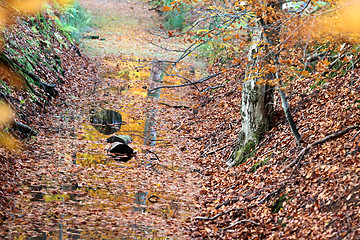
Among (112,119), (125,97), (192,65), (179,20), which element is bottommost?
(112,119)

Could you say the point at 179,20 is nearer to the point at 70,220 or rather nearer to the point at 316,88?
the point at 316,88

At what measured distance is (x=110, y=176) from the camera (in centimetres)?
843

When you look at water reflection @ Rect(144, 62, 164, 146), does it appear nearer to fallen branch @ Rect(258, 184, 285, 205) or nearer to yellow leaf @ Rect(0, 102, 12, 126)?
yellow leaf @ Rect(0, 102, 12, 126)

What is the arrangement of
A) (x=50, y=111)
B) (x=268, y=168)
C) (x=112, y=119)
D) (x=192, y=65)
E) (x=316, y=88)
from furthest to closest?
(x=192, y=65)
(x=112, y=119)
(x=50, y=111)
(x=316, y=88)
(x=268, y=168)

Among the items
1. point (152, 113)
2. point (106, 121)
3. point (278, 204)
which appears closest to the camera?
point (278, 204)

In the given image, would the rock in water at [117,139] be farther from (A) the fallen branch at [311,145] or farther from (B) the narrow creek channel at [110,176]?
(A) the fallen branch at [311,145]

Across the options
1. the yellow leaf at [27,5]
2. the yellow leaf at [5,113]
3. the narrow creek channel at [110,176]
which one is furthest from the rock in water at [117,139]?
the yellow leaf at [27,5]

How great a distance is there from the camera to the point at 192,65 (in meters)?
21.8

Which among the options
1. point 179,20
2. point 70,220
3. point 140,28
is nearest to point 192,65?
point 179,20

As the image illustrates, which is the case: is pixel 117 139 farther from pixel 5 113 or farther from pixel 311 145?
pixel 311 145

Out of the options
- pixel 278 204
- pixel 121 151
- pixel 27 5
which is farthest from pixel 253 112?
pixel 27 5

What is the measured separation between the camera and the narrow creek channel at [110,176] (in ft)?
19.6

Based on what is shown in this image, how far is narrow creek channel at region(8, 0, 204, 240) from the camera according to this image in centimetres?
596

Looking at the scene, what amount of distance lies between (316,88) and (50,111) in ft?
27.1
